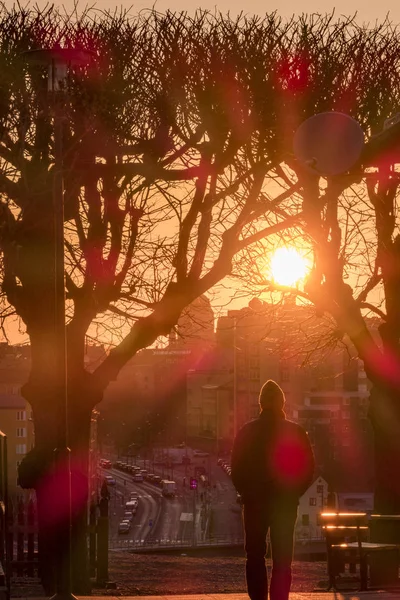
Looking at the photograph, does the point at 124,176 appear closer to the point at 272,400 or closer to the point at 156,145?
the point at 156,145

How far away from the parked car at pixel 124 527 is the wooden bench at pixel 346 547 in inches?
2999

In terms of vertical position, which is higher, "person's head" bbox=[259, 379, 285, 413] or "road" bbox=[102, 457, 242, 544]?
"person's head" bbox=[259, 379, 285, 413]

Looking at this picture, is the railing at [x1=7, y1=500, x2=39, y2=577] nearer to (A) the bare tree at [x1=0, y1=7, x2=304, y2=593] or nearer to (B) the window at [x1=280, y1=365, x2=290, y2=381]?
(A) the bare tree at [x1=0, y1=7, x2=304, y2=593]

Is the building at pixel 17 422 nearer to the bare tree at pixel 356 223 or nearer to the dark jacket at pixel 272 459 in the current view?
the bare tree at pixel 356 223

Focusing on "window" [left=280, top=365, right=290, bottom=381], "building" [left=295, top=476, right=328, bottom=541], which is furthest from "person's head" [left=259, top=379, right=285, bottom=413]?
"window" [left=280, top=365, right=290, bottom=381]

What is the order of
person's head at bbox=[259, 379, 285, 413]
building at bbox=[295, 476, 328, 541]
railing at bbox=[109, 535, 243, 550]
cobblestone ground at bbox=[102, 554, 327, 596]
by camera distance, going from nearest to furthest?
1. person's head at bbox=[259, 379, 285, 413]
2. cobblestone ground at bbox=[102, 554, 327, 596]
3. railing at bbox=[109, 535, 243, 550]
4. building at bbox=[295, 476, 328, 541]

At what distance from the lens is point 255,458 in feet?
35.7

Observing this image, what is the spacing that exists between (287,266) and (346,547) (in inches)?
402

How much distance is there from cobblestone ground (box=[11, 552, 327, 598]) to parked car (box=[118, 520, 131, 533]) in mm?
59002

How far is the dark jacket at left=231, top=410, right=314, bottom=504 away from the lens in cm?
1084

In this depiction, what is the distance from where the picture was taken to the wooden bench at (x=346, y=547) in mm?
15789

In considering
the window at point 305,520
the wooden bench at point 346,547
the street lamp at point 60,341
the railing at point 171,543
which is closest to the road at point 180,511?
the railing at point 171,543

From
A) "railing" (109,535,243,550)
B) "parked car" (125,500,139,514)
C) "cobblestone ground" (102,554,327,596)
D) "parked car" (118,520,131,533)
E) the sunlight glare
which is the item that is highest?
the sunlight glare

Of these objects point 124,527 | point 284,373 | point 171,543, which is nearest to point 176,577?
point 171,543
